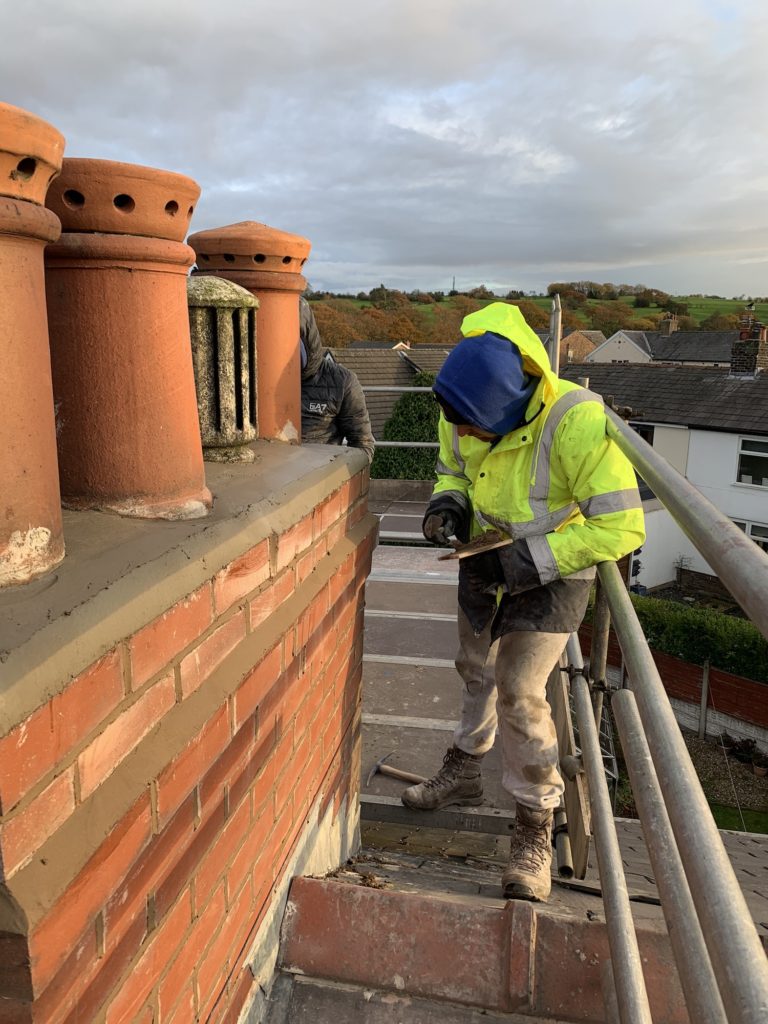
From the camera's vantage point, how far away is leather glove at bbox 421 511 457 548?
2.96 m

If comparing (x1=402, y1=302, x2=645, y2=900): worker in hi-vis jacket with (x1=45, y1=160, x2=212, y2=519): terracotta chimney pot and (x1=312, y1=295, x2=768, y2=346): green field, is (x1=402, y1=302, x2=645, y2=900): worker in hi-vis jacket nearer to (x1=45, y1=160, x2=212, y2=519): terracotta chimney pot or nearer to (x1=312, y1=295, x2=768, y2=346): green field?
(x1=45, y1=160, x2=212, y2=519): terracotta chimney pot

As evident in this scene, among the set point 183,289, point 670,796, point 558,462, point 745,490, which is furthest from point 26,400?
point 745,490

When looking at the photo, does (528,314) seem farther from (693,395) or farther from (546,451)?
(546,451)

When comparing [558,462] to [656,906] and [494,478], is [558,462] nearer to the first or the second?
[494,478]

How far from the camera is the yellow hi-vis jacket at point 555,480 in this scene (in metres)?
2.36

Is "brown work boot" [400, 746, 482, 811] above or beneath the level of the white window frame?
above

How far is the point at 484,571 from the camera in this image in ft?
9.23

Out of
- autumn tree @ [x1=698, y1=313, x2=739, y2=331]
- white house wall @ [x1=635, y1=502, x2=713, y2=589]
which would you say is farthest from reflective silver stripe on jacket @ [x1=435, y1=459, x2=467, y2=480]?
autumn tree @ [x1=698, y1=313, x2=739, y2=331]

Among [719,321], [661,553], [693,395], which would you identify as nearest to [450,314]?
[693,395]

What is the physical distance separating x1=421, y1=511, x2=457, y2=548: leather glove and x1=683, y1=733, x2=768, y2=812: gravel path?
974cm

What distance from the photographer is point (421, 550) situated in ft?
21.7

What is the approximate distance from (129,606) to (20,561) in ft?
0.55

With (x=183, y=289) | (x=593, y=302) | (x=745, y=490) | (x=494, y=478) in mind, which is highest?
(x=593, y=302)

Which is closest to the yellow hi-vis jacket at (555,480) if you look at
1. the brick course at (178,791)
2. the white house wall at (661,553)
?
the brick course at (178,791)
